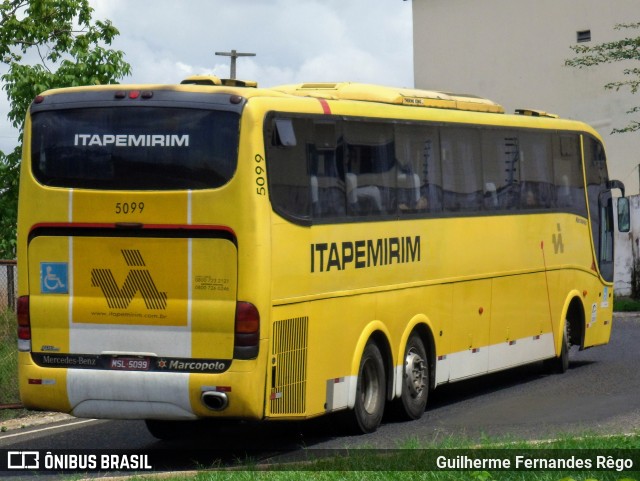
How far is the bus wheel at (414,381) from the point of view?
15.4m

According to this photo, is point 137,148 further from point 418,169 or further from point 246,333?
point 418,169

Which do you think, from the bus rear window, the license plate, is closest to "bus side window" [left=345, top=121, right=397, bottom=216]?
the bus rear window

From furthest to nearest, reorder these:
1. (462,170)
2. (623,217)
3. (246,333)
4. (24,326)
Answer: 1. (623,217)
2. (462,170)
3. (24,326)
4. (246,333)

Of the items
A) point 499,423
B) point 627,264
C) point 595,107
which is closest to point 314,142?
point 499,423

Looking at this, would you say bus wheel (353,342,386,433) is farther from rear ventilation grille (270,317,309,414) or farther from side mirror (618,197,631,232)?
side mirror (618,197,631,232)

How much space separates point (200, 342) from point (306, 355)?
125 cm

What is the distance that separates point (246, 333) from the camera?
1228 centimetres

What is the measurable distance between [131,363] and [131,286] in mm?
683

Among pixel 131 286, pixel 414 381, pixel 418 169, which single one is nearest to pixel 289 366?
pixel 131 286

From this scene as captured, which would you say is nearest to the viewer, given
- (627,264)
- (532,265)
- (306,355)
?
(306,355)

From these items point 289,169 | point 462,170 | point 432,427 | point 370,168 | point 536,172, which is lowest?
point 432,427

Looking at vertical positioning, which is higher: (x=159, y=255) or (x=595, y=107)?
(x=595, y=107)

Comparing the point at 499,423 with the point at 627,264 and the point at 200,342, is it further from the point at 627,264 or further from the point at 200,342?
the point at 627,264

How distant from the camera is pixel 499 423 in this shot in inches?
588
